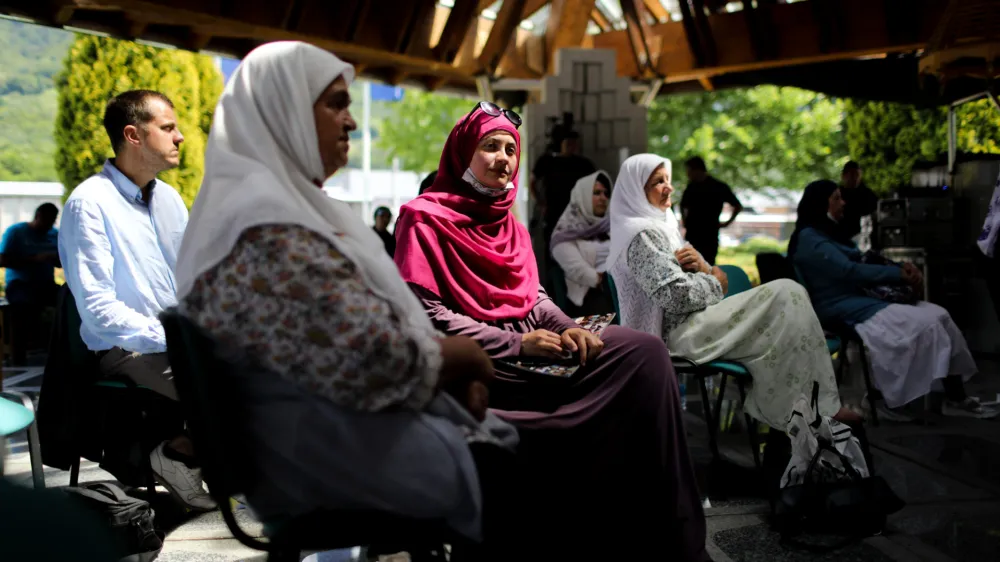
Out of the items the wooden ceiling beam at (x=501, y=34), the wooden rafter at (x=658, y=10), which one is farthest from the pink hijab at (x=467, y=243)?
the wooden rafter at (x=658, y=10)

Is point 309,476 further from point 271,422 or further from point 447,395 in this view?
point 447,395

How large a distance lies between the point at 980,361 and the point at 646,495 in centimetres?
599

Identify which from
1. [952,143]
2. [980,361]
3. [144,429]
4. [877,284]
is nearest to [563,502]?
[144,429]

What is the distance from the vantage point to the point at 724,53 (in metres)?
8.45

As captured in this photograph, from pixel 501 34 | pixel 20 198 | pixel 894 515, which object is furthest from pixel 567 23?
pixel 20 198

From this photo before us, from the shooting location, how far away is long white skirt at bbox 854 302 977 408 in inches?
166

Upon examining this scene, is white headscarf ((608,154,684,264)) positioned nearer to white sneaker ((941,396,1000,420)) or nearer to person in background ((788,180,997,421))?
person in background ((788,180,997,421))

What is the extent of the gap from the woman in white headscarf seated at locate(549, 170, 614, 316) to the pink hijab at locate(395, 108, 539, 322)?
6.62ft

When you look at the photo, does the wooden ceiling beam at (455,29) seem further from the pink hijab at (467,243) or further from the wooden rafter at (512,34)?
the pink hijab at (467,243)

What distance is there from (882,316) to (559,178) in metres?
2.81

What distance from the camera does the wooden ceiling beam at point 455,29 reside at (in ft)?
25.0

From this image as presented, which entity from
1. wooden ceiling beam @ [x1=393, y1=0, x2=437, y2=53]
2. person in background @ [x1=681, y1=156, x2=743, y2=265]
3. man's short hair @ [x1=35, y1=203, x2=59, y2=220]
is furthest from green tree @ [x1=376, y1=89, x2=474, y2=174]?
person in background @ [x1=681, y1=156, x2=743, y2=265]

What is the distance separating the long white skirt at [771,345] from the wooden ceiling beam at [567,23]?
217 inches

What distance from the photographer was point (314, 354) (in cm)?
137
